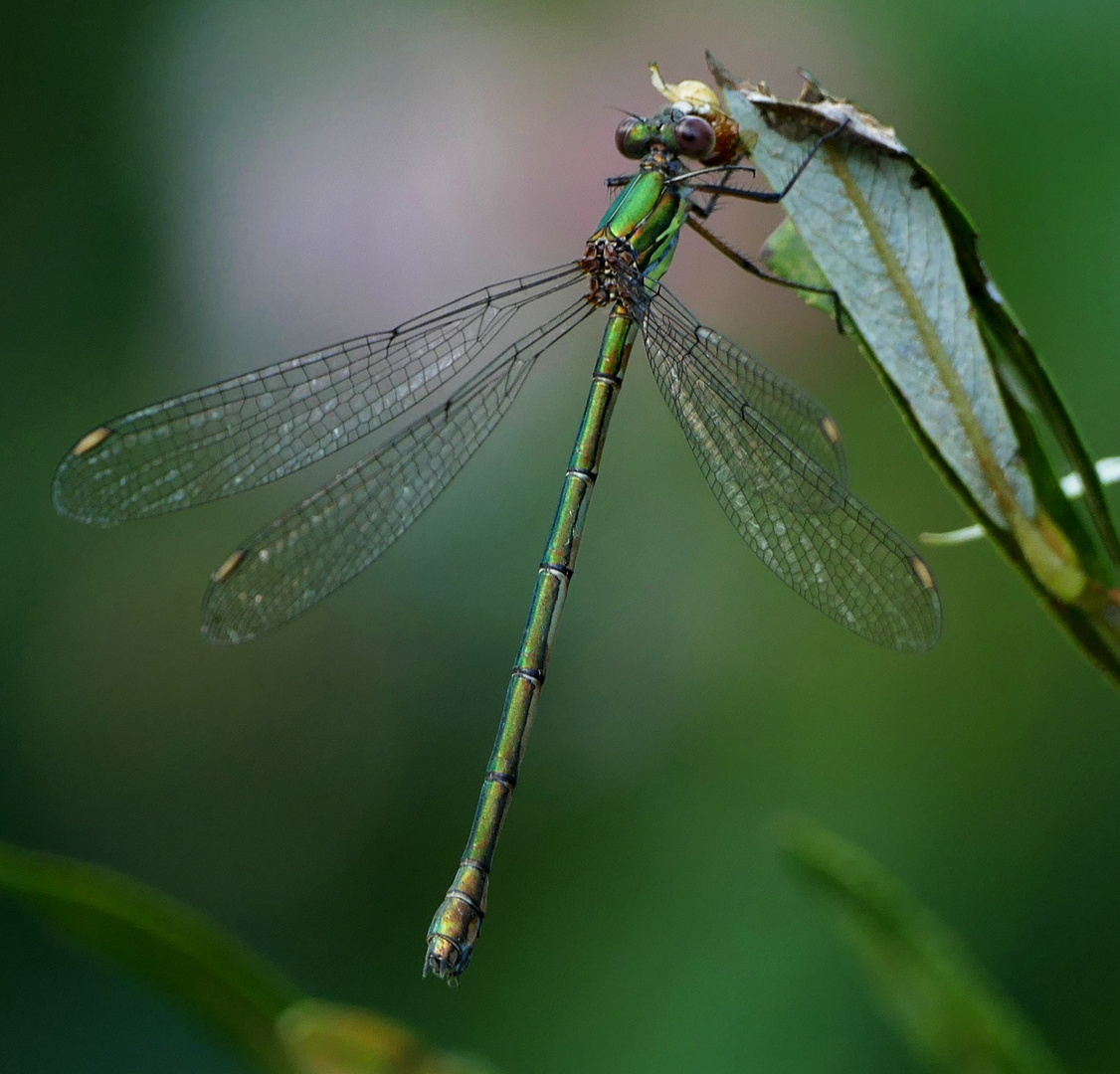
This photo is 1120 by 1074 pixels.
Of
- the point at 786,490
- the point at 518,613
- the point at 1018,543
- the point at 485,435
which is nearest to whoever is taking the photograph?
the point at 1018,543

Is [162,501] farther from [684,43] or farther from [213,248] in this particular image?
[684,43]

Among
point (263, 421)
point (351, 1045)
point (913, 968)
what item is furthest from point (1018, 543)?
point (263, 421)

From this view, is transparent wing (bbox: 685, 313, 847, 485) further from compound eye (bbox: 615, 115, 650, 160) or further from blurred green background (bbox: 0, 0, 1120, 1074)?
blurred green background (bbox: 0, 0, 1120, 1074)

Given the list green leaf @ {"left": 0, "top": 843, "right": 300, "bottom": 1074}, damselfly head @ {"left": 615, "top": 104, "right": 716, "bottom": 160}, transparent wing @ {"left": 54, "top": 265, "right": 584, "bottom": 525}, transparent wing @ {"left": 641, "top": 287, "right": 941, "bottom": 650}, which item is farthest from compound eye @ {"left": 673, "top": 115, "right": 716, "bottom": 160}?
green leaf @ {"left": 0, "top": 843, "right": 300, "bottom": 1074}

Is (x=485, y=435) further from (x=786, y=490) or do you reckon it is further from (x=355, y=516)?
(x=786, y=490)

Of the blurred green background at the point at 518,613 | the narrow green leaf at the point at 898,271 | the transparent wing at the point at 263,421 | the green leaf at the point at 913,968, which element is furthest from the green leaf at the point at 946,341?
the blurred green background at the point at 518,613

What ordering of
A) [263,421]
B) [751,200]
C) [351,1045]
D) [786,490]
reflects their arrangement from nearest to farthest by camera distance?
[351,1045], [751,200], [786,490], [263,421]
